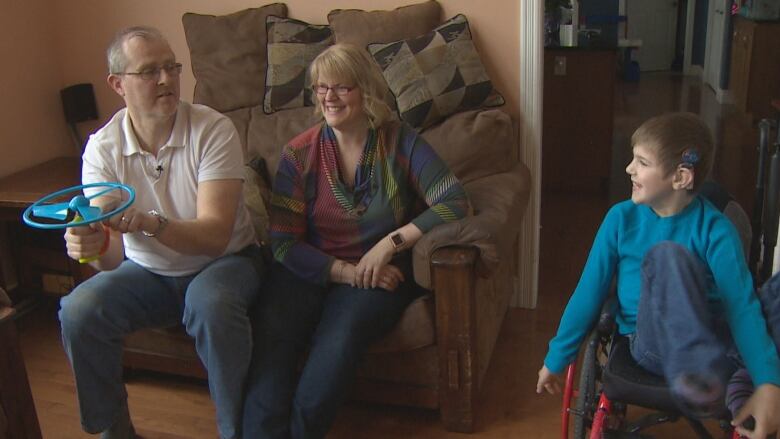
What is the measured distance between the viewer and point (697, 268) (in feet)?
4.83

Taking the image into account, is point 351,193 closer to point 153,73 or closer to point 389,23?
point 153,73

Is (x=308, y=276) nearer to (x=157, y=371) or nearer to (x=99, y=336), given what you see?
(x=99, y=336)

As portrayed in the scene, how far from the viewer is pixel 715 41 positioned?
7711 millimetres

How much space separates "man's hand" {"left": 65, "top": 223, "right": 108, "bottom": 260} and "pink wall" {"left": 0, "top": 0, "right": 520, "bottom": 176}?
55.5 inches

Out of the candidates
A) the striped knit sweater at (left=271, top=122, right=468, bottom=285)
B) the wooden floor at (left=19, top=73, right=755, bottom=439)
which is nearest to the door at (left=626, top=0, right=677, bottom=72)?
the wooden floor at (left=19, top=73, right=755, bottom=439)

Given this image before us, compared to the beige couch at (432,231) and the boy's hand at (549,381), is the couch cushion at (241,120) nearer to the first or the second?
the beige couch at (432,231)

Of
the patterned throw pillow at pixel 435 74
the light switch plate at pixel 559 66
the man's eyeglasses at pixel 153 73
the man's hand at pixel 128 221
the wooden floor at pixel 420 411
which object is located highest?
the man's eyeglasses at pixel 153 73

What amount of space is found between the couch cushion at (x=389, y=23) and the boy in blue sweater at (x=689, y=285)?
1.30m

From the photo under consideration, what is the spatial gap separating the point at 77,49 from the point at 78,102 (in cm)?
23

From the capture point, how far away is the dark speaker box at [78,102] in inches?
129

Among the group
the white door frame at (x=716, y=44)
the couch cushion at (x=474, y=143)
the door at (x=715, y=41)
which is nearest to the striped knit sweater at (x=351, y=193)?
the couch cushion at (x=474, y=143)

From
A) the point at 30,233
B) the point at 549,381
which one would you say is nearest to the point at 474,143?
the point at 549,381

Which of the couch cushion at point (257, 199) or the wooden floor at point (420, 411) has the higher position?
the couch cushion at point (257, 199)

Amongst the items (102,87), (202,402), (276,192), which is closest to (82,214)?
(276,192)
